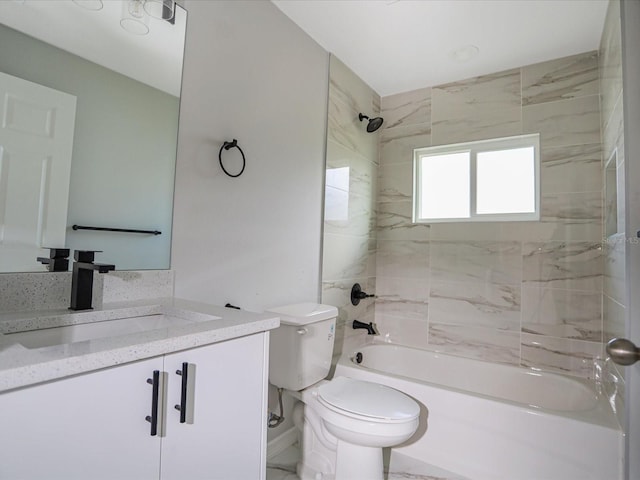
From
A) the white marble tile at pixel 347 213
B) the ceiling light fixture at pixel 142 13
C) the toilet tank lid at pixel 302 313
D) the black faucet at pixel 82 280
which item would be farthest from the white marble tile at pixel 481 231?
the black faucet at pixel 82 280

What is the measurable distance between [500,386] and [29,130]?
2.81 metres

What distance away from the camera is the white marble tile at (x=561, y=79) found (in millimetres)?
2270

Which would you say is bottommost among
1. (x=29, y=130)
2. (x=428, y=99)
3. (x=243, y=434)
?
(x=243, y=434)

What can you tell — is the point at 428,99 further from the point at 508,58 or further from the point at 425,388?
the point at 425,388

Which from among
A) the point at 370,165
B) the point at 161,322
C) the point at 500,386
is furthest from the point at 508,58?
the point at 161,322

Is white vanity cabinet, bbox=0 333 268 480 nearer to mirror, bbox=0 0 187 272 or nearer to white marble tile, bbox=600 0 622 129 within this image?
mirror, bbox=0 0 187 272

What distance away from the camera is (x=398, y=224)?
9.59ft

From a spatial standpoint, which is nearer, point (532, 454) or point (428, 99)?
point (532, 454)

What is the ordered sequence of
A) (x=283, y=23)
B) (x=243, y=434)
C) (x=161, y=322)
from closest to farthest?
(x=243, y=434) → (x=161, y=322) → (x=283, y=23)

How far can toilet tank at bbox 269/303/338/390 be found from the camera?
172 cm

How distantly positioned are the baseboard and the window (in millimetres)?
1835

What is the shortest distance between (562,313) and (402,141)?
5.70 ft

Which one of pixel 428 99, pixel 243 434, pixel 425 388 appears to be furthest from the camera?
pixel 428 99

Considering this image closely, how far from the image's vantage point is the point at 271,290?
194cm
